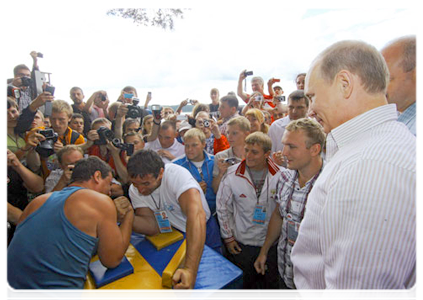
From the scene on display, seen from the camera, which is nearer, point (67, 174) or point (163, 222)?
point (163, 222)

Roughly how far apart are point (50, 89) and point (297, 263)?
317 cm

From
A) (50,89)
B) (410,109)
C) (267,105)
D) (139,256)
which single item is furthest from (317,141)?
(267,105)

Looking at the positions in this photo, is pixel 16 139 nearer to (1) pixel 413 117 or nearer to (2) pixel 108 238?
(2) pixel 108 238

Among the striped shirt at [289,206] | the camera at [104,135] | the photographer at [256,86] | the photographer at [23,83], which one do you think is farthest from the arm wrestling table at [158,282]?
the photographer at [256,86]

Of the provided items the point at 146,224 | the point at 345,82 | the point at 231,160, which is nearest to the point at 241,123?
the point at 231,160

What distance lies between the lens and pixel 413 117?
1.31 m

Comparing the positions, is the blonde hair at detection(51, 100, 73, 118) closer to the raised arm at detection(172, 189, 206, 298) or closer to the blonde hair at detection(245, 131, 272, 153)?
the raised arm at detection(172, 189, 206, 298)

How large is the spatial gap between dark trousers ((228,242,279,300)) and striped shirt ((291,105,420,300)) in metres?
1.67

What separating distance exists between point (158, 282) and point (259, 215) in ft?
3.75

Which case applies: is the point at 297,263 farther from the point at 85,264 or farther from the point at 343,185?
the point at 85,264

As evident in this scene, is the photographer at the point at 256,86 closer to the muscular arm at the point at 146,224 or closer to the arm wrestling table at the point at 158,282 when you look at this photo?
the muscular arm at the point at 146,224

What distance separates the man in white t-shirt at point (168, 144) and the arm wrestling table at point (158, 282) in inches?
67.8

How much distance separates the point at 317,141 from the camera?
1929 mm

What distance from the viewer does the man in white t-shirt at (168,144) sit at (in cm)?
330
